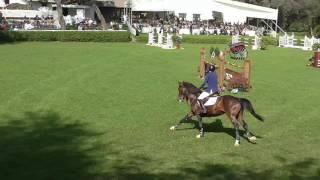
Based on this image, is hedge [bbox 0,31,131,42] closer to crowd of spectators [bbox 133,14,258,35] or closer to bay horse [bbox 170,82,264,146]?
crowd of spectators [bbox 133,14,258,35]

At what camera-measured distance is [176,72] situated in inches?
1035

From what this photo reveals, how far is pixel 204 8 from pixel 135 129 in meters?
50.3

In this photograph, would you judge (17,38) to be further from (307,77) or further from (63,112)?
(63,112)

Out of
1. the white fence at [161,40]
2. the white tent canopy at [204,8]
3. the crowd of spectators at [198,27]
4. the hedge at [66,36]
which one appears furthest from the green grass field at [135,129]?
the white tent canopy at [204,8]

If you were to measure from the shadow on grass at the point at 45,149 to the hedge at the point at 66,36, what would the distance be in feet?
98.1

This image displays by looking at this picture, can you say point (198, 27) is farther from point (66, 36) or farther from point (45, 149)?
point (45, 149)

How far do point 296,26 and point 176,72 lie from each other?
176 feet

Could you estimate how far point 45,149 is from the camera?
39.4ft

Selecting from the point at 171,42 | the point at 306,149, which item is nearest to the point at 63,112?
the point at 306,149

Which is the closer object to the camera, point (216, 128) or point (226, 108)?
point (226, 108)

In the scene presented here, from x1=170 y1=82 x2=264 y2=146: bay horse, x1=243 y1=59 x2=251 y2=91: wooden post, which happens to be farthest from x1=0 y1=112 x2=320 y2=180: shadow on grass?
x1=243 y1=59 x2=251 y2=91: wooden post

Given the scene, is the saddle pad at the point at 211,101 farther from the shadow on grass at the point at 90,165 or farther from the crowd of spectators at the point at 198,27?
the crowd of spectators at the point at 198,27

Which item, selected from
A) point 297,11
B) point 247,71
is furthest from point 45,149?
point 297,11

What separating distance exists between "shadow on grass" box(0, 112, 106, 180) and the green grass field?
0.07ft
